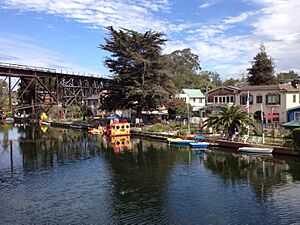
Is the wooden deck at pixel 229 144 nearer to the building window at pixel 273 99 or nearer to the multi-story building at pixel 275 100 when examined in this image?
the multi-story building at pixel 275 100

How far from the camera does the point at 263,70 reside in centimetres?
7281

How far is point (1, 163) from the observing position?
3578 cm

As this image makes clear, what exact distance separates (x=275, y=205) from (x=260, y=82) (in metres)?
56.0

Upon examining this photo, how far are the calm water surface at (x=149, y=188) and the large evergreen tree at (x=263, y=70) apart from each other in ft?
125

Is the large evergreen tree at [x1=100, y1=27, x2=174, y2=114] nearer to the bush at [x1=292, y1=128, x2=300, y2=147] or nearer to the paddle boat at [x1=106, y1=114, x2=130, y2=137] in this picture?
the paddle boat at [x1=106, y1=114, x2=130, y2=137]

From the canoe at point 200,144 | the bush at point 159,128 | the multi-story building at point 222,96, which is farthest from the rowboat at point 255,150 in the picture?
the multi-story building at point 222,96

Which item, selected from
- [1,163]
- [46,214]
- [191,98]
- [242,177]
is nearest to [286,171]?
[242,177]

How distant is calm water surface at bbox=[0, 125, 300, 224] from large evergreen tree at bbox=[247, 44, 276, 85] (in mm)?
38176

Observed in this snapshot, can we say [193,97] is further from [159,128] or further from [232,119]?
[232,119]

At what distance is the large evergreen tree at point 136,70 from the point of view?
209 feet

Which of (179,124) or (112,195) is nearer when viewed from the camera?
(112,195)

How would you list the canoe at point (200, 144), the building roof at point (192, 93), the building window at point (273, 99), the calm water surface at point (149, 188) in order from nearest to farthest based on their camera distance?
the calm water surface at point (149, 188)
the canoe at point (200, 144)
the building window at point (273, 99)
the building roof at point (192, 93)

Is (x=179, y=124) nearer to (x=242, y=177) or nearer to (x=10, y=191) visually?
(x=242, y=177)

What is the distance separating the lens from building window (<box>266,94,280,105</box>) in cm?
5184
